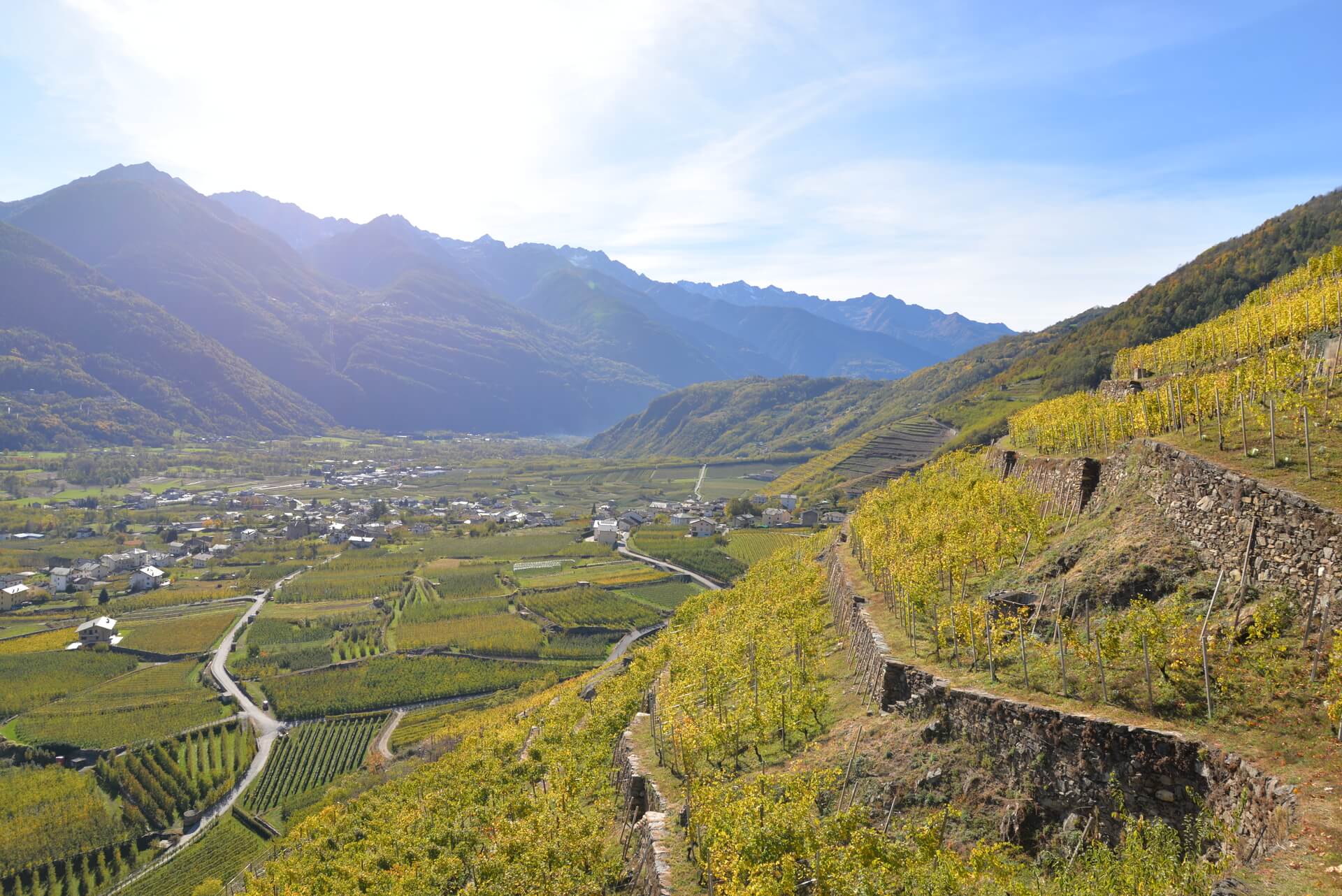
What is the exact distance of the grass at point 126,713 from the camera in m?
66.8

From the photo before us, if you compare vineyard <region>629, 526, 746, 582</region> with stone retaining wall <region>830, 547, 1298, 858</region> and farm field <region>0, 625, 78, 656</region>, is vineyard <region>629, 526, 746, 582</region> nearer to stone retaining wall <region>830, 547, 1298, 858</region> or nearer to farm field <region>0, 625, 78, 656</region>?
farm field <region>0, 625, 78, 656</region>

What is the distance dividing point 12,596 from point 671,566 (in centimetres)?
10559

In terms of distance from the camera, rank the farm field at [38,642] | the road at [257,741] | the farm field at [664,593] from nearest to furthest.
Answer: the road at [257,741], the farm field at [38,642], the farm field at [664,593]

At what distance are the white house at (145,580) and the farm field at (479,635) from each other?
57712 millimetres

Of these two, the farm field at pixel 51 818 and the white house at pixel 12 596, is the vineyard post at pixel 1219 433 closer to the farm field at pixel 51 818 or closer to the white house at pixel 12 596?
the farm field at pixel 51 818

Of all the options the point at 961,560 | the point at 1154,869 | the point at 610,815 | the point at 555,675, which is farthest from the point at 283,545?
the point at 1154,869

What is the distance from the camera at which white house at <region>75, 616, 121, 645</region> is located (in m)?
92.3

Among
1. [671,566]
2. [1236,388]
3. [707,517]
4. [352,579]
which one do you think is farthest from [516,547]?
[1236,388]

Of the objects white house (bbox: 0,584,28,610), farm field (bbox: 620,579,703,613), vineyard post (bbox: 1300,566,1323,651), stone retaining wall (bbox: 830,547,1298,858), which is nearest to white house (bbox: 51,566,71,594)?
white house (bbox: 0,584,28,610)

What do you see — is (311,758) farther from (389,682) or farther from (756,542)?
(756,542)

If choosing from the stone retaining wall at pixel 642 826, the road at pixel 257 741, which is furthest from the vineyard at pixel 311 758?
the stone retaining wall at pixel 642 826

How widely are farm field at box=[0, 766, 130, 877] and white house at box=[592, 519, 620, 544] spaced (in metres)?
93.3

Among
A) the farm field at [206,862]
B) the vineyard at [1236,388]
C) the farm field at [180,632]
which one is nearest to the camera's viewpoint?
the vineyard at [1236,388]

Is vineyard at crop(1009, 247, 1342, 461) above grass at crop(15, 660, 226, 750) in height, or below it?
above
